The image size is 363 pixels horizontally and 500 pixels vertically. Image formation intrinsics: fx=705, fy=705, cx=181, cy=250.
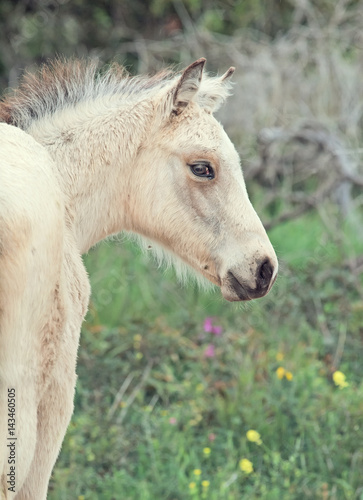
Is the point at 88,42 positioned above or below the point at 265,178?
above

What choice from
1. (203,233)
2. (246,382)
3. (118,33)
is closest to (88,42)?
(118,33)

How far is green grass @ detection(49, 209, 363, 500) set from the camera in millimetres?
3998

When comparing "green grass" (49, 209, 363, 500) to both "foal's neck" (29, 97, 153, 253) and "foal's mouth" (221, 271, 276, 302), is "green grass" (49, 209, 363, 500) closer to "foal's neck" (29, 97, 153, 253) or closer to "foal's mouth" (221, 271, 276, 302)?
"foal's mouth" (221, 271, 276, 302)

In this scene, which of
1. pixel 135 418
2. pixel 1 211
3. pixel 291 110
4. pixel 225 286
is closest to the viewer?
pixel 1 211

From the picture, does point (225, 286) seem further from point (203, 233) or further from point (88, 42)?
point (88, 42)

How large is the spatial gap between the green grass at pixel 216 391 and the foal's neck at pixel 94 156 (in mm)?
1134

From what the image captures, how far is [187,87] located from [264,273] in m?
0.84

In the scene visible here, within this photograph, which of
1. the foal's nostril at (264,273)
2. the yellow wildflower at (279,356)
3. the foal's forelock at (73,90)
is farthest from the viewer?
the yellow wildflower at (279,356)

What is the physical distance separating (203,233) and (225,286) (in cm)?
24

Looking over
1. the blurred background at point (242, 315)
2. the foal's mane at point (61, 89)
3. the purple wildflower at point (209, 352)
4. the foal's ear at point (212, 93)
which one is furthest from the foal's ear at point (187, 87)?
the purple wildflower at point (209, 352)

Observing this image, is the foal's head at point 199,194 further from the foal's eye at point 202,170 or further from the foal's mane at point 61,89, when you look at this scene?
the foal's mane at point 61,89

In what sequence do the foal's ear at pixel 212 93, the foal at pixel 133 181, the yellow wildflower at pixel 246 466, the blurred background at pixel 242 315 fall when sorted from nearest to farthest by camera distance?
the foal at pixel 133 181 < the foal's ear at pixel 212 93 < the yellow wildflower at pixel 246 466 < the blurred background at pixel 242 315

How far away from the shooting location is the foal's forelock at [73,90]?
2.95m

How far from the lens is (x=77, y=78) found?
3068 millimetres
